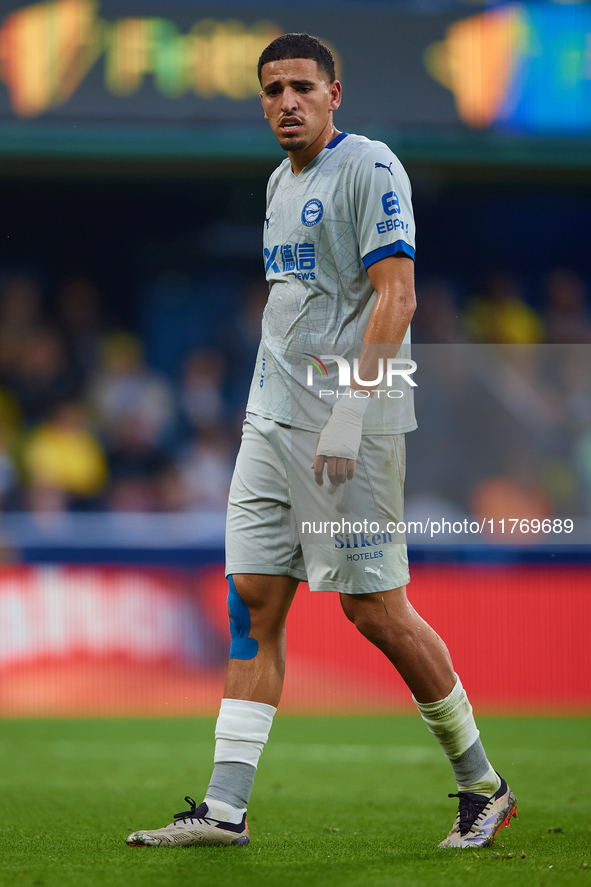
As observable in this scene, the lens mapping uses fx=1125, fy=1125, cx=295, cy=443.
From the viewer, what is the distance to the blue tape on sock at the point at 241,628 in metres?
Result: 3.29

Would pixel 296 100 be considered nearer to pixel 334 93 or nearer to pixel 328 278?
pixel 334 93

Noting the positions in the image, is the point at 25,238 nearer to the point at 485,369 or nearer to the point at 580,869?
the point at 485,369

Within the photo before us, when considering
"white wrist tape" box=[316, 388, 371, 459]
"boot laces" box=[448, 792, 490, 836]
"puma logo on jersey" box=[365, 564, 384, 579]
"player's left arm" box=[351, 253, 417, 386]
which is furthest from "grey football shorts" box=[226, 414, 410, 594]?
"boot laces" box=[448, 792, 490, 836]

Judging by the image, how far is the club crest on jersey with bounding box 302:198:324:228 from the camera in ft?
10.7

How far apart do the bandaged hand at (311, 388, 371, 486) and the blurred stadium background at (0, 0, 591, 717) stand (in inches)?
157

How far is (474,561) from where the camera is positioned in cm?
758

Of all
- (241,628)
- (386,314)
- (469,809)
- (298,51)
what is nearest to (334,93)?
(298,51)

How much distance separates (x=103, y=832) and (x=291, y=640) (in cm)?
404

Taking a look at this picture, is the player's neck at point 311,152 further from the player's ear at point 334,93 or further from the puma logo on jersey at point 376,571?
the puma logo on jersey at point 376,571

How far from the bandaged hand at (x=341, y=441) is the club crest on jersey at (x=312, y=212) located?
523 mm

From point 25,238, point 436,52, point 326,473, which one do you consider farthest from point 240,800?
point 25,238

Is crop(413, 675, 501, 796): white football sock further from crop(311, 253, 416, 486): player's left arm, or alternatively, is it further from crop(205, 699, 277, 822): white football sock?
crop(311, 253, 416, 486): player's left arm

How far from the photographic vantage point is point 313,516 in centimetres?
323

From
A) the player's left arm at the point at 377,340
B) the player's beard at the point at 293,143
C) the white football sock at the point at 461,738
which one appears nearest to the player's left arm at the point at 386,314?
the player's left arm at the point at 377,340
